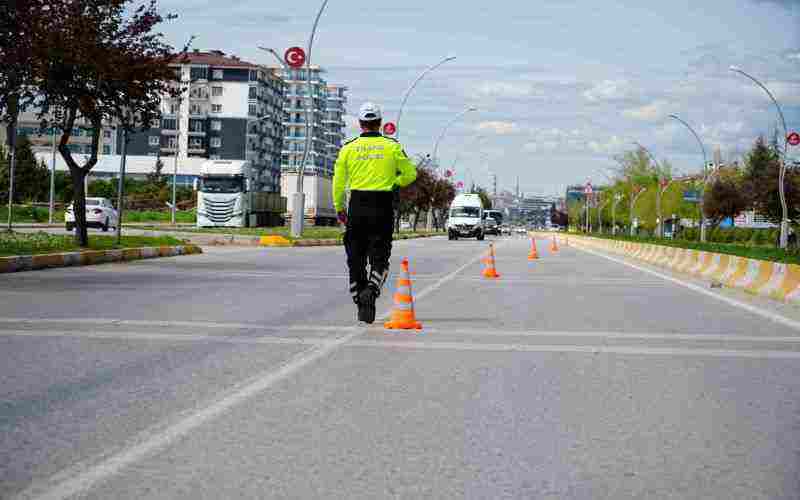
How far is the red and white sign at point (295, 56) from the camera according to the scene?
4016cm

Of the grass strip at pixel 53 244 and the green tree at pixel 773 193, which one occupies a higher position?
Result: the green tree at pixel 773 193

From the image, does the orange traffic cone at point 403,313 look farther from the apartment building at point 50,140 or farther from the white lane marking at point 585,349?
the apartment building at point 50,140

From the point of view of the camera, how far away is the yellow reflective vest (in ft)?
35.4

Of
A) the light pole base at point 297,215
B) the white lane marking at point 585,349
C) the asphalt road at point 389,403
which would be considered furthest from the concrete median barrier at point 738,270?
the light pole base at point 297,215

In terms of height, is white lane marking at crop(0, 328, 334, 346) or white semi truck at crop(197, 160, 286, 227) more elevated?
white semi truck at crop(197, 160, 286, 227)

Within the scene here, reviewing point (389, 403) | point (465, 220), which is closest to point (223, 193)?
point (465, 220)

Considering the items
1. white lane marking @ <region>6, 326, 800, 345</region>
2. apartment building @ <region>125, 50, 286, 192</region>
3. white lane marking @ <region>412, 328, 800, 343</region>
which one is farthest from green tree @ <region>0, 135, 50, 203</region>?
white lane marking @ <region>412, 328, 800, 343</region>

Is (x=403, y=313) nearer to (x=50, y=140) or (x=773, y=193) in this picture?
(x=773, y=193)

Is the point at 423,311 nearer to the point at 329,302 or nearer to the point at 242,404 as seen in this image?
the point at 329,302

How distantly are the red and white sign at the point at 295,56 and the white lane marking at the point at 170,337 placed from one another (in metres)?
31.1

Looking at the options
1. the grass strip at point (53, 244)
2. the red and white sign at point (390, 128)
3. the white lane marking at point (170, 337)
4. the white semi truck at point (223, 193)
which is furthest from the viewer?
the red and white sign at point (390, 128)

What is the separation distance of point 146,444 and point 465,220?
63610mm

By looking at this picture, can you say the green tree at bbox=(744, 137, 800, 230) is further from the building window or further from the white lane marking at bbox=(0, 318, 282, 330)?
the building window

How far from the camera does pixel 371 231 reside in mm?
A: 10781
